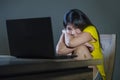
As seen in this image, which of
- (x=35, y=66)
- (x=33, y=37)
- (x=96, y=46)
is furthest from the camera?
(x=96, y=46)

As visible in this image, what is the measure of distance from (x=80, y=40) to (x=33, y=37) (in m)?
0.91

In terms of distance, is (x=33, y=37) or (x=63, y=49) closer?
(x=33, y=37)

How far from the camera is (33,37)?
105 centimetres

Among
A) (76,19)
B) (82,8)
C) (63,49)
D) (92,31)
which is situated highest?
(82,8)

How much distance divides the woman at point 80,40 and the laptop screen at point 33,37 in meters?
0.77

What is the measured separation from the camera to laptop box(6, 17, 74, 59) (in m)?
1.03

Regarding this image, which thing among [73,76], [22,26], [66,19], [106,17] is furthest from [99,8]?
[73,76]

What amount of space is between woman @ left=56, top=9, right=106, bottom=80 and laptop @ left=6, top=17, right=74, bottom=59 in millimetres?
766

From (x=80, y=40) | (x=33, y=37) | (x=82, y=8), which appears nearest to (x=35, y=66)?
(x=33, y=37)

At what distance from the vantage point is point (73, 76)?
0.89 m

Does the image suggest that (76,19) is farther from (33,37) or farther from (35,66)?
(35,66)

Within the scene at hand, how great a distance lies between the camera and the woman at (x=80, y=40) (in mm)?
1904

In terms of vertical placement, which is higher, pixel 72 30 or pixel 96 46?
pixel 72 30

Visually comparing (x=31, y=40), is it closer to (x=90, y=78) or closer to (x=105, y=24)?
(x=90, y=78)
